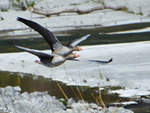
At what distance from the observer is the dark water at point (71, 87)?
8.22m

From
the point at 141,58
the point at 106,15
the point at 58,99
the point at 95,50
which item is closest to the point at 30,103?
the point at 58,99

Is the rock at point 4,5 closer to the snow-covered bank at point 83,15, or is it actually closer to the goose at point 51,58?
the snow-covered bank at point 83,15

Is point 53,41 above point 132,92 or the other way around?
above

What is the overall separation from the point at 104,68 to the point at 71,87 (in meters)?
1.15

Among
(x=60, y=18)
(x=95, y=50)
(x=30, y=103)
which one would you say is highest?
(x=30, y=103)

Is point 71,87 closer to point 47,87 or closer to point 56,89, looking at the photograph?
point 56,89

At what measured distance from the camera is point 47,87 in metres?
9.17

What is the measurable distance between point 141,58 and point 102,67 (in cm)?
87

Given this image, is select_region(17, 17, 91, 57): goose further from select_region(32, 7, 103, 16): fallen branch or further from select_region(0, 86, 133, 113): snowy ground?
select_region(32, 7, 103, 16): fallen branch

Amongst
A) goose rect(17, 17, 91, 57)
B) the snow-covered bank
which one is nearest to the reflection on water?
goose rect(17, 17, 91, 57)

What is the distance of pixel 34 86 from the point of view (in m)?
9.30

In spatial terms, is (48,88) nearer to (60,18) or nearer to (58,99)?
(58,99)

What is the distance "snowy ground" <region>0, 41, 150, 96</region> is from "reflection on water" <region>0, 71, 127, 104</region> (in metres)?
0.25

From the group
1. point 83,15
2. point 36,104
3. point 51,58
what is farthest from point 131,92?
point 83,15
